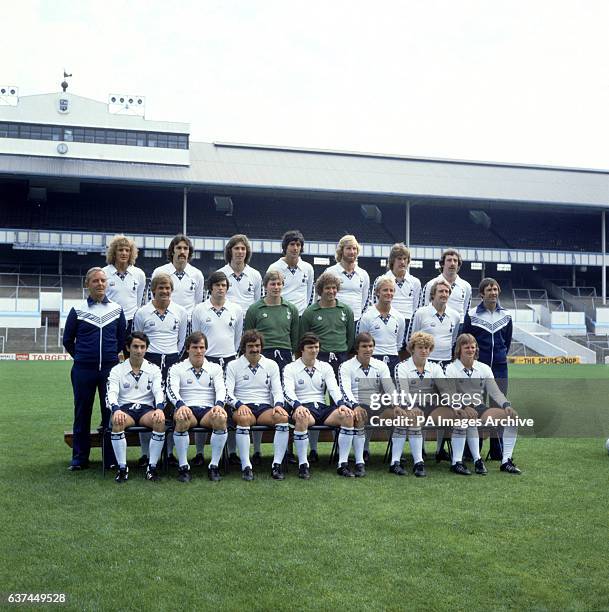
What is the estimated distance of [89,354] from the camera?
700cm

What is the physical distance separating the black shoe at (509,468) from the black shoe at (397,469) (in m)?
0.98

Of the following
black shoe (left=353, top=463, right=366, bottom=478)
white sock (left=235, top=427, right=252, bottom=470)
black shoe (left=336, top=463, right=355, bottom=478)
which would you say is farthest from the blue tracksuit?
black shoe (left=353, top=463, right=366, bottom=478)

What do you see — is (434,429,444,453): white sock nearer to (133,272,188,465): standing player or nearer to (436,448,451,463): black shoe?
(436,448,451,463): black shoe

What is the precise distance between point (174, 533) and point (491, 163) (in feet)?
131

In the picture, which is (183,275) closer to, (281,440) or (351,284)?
(351,284)

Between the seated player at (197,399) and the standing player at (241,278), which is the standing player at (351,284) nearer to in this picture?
the standing player at (241,278)

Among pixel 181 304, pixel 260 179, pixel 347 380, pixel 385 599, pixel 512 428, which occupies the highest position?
pixel 260 179

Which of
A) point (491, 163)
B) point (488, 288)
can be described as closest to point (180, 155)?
point (491, 163)

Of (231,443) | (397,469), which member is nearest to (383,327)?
(397,469)

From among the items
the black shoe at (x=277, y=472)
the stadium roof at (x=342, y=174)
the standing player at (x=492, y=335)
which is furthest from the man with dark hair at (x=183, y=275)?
the stadium roof at (x=342, y=174)

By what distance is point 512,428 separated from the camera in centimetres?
708

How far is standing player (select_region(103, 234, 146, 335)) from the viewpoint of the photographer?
24.3 ft

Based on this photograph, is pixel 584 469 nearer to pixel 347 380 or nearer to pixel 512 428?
pixel 512 428

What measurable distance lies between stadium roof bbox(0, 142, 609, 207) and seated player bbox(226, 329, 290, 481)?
92.5ft
